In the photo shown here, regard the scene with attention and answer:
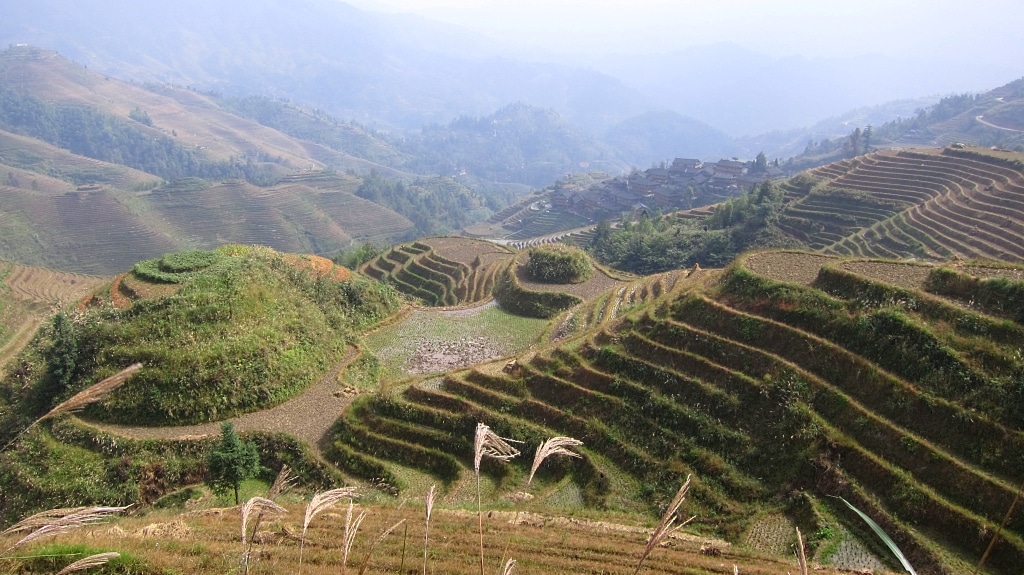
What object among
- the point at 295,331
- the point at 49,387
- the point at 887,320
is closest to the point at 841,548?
the point at 887,320

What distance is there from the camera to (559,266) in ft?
119

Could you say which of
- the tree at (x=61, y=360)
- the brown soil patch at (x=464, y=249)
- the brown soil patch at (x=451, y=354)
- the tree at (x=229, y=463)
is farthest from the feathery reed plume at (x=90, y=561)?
the brown soil patch at (x=464, y=249)

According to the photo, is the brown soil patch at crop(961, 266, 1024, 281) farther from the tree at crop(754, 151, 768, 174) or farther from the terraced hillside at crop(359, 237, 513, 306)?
the tree at crop(754, 151, 768, 174)

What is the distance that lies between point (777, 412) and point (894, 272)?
6.66 m

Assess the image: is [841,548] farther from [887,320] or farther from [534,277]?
[534,277]

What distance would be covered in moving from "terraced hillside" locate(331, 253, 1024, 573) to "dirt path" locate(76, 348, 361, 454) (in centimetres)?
112

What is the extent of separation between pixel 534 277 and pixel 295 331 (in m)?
17.1

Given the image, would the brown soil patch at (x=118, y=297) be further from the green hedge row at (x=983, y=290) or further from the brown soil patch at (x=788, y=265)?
the green hedge row at (x=983, y=290)

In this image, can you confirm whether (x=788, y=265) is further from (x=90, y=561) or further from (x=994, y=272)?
(x=90, y=561)

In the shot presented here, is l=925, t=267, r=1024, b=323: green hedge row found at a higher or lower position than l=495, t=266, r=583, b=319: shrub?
higher

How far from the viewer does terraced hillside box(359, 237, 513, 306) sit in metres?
41.7

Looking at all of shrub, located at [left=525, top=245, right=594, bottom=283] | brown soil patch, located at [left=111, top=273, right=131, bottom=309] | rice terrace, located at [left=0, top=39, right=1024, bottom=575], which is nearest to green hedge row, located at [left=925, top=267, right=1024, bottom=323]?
rice terrace, located at [left=0, top=39, right=1024, bottom=575]

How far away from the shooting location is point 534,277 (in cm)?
3647

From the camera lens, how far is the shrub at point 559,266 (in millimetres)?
A: 35969
